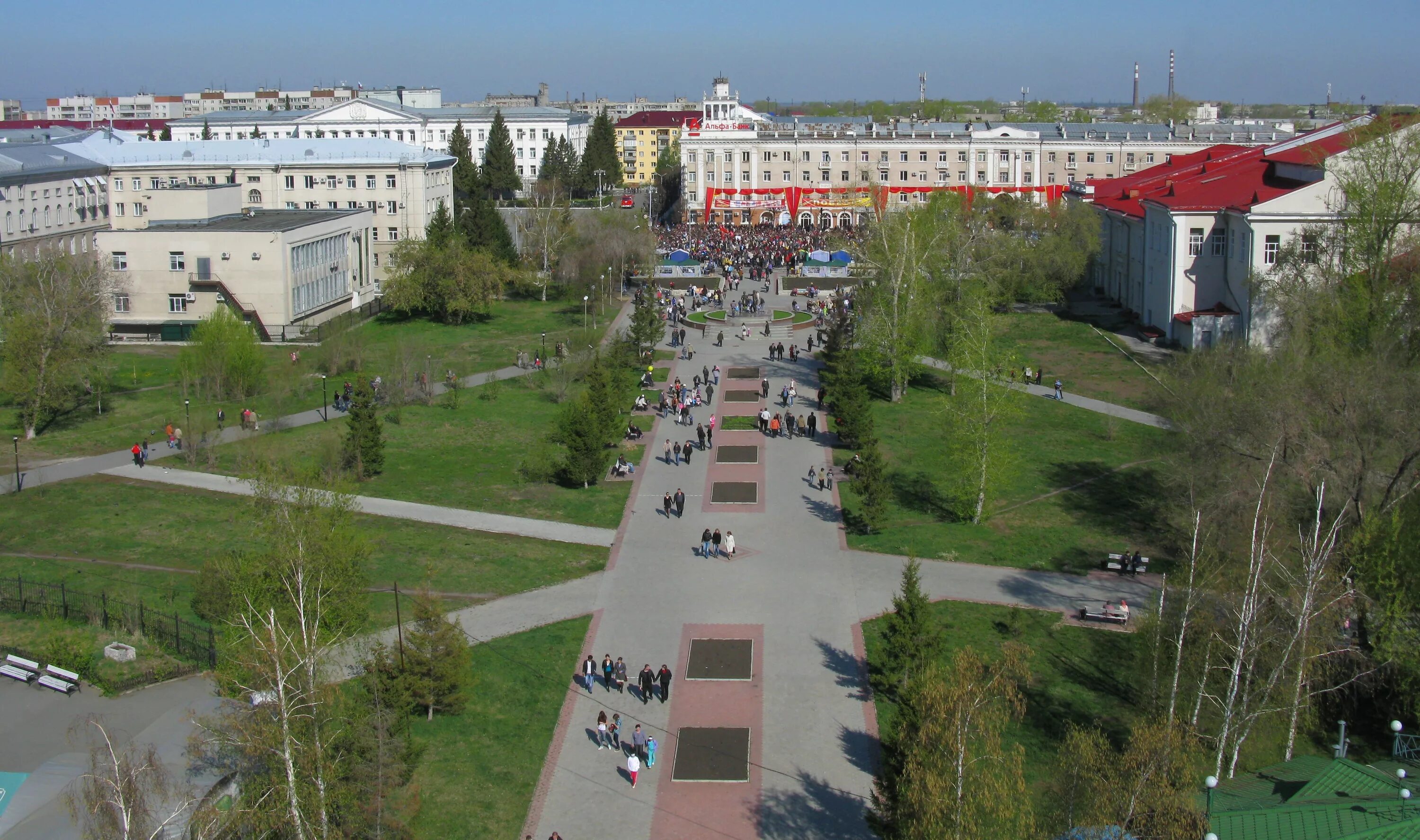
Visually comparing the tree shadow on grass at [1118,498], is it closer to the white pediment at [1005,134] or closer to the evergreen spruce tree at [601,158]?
the white pediment at [1005,134]

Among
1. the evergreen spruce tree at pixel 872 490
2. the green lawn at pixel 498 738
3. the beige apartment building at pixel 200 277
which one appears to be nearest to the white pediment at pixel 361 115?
the beige apartment building at pixel 200 277

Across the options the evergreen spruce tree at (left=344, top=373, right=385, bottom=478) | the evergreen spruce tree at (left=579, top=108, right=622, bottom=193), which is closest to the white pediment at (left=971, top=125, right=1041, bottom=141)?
the evergreen spruce tree at (left=579, top=108, right=622, bottom=193)

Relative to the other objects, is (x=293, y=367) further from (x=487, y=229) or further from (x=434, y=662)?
(x=434, y=662)

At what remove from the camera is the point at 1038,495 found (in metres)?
35.2

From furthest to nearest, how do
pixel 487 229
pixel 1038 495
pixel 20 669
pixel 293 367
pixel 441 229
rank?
pixel 487 229 → pixel 441 229 → pixel 293 367 → pixel 1038 495 → pixel 20 669

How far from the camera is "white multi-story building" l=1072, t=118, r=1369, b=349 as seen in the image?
165ft

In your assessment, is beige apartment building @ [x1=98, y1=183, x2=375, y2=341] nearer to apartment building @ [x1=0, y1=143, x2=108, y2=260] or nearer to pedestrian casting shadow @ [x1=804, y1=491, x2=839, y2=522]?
apartment building @ [x1=0, y1=143, x2=108, y2=260]

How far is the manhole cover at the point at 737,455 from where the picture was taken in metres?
39.2

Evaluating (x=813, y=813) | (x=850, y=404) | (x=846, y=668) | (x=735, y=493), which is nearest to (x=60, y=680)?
(x=813, y=813)

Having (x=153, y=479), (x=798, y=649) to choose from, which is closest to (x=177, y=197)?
(x=153, y=479)

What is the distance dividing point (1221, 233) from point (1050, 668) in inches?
1409

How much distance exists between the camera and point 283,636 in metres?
18.2

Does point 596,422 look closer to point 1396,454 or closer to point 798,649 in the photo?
point 798,649

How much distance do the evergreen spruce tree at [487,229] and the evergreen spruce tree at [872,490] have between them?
41.3 meters
